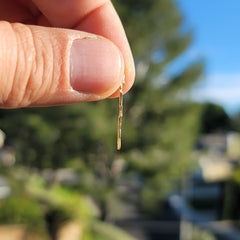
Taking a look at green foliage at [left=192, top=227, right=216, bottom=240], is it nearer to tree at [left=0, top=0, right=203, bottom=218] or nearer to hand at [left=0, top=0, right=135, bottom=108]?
tree at [left=0, top=0, right=203, bottom=218]

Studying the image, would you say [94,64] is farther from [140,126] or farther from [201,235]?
[201,235]

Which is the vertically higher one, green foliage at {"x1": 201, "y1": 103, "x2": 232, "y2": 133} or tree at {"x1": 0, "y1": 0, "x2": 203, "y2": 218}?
tree at {"x1": 0, "y1": 0, "x2": 203, "y2": 218}

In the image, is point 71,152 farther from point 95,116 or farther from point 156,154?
point 156,154

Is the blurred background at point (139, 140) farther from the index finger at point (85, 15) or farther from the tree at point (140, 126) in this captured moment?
the index finger at point (85, 15)

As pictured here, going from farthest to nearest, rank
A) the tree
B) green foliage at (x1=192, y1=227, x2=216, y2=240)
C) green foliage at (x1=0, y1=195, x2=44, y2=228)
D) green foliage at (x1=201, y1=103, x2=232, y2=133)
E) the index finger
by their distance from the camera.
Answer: green foliage at (x1=201, y1=103, x2=232, y2=133) < green foliage at (x1=192, y1=227, x2=216, y2=240) < the tree < green foliage at (x1=0, y1=195, x2=44, y2=228) < the index finger

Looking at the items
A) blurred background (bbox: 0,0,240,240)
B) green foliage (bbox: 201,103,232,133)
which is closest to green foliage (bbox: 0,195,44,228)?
blurred background (bbox: 0,0,240,240)

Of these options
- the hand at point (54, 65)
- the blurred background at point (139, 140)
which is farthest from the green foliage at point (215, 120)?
the hand at point (54, 65)

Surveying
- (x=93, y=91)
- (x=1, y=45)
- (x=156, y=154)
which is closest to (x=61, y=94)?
→ (x=93, y=91)
